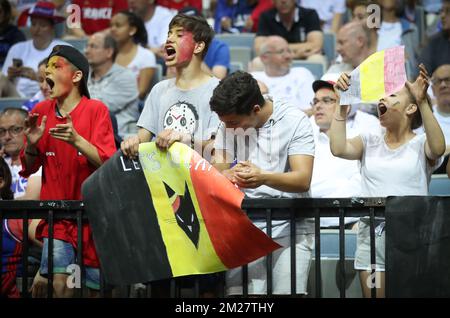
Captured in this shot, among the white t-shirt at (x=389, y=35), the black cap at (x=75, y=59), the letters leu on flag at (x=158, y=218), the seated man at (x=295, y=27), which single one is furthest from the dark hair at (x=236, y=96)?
the white t-shirt at (x=389, y=35)

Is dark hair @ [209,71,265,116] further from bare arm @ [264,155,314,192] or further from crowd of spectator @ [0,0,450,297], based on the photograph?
bare arm @ [264,155,314,192]

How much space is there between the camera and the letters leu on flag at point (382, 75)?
541 centimetres

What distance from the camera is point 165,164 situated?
5.43 m

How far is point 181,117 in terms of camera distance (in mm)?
5984

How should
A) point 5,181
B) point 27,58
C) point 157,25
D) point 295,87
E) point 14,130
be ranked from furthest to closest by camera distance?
point 157,25
point 27,58
point 295,87
point 14,130
point 5,181

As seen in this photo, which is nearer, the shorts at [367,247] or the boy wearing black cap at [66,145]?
the shorts at [367,247]

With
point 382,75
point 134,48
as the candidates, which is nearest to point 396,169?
point 382,75

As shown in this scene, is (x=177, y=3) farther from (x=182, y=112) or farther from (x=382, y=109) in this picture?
(x=382, y=109)

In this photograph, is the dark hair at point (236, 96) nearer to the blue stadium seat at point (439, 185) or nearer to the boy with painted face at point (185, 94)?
the boy with painted face at point (185, 94)

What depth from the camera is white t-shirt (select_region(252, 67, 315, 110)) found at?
889 centimetres

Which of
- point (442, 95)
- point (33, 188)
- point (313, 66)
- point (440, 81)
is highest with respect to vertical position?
point (313, 66)

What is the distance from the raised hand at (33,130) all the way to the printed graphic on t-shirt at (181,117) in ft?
2.54

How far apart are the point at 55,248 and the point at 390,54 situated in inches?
89.4

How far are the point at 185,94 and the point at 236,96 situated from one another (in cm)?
70
